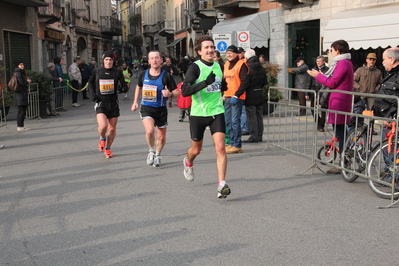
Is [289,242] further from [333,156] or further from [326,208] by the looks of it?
[333,156]

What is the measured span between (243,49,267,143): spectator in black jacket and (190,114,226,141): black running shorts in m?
3.89

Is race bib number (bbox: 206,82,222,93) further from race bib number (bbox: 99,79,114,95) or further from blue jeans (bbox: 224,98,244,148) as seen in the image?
race bib number (bbox: 99,79,114,95)

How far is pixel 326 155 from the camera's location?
792 centimetres

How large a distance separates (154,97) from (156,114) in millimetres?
294

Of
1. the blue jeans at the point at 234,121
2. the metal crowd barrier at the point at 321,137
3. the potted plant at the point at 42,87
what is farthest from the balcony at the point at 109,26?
the metal crowd barrier at the point at 321,137

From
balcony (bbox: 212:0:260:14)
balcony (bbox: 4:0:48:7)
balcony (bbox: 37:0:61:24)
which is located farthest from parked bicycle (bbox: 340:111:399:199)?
balcony (bbox: 37:0:61:24)

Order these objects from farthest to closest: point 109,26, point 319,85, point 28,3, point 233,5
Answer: point 109,26
point 28,3
point 233,5
point 319,85

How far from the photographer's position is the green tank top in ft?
21.4

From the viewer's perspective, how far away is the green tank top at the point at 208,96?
6527 mm

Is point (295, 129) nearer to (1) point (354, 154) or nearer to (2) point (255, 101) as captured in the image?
(2) point (255, 101)

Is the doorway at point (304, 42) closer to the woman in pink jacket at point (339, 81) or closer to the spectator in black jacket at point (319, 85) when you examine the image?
the spectator in black jacket at point (319, 85)

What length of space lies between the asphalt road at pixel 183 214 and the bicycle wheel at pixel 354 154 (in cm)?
19

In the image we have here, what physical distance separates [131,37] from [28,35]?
199 feet

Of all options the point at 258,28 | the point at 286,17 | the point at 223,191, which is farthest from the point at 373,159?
the point at 258,28
